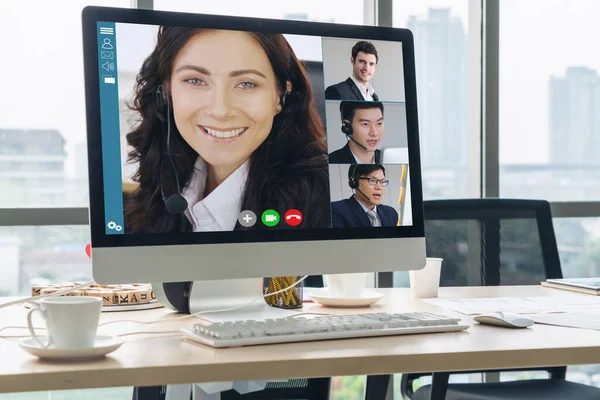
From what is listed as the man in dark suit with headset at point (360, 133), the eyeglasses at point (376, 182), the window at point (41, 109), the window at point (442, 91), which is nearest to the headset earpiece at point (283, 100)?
the man in dark suit with headset at point (360, 133)

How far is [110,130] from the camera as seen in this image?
1.22 metres

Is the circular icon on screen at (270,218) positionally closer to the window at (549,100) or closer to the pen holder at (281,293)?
the pen holder at (281,293)

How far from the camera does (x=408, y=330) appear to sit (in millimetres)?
1164

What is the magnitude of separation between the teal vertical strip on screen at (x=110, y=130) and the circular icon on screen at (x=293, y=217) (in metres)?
0.28

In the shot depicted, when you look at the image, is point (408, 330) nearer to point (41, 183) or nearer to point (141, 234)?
point (141, 234)

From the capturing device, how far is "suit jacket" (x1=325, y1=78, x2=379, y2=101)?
1370 mm

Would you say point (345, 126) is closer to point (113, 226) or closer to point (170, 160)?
point (170, 160)

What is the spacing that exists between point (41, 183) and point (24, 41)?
0.50 meters

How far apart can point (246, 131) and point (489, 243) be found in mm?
949

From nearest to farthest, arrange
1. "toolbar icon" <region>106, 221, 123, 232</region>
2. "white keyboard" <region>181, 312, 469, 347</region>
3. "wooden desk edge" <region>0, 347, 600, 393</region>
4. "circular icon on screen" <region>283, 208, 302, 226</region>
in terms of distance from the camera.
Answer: "wooden desk edge" <region>0, 347, 600, 393</region> < "white keyboard" <region>181, 312, 469, 347</region> < "toolbar icon" <region>106, 221, 123, 232</region> < "circular icon on screen" <region>283, 208, 302, 226</region>

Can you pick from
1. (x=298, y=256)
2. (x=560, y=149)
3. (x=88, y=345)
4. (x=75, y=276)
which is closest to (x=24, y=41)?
(x=75, y=276)

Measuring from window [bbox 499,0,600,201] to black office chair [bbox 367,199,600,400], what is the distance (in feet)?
3.45

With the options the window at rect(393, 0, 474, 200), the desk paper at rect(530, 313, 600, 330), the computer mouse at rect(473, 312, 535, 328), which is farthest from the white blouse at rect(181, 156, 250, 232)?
the window at rect(393, 0, 474, 200)

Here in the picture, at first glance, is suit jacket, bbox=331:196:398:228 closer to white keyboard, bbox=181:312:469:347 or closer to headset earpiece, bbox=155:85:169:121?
white keyboard, bbox=181:312:469:347
